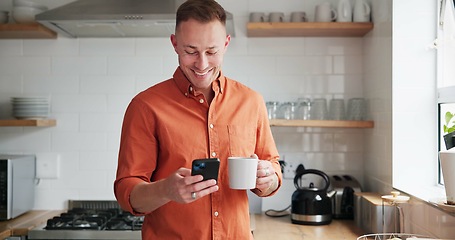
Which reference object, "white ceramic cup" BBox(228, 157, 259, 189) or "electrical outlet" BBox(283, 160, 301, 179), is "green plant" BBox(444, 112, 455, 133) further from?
"white ceramic cup" BBox(228, 157, 259, 189)

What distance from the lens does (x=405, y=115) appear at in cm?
254

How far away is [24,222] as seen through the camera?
9.18 ft

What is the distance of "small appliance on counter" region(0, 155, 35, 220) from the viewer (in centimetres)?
281

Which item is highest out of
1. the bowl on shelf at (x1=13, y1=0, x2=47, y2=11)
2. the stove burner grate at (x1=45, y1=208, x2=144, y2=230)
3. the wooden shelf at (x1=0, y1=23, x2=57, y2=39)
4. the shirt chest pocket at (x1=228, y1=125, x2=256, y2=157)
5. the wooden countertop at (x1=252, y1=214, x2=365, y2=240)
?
the bowl on shelf at (x1=13, y1=0, x2=47, y2=11)

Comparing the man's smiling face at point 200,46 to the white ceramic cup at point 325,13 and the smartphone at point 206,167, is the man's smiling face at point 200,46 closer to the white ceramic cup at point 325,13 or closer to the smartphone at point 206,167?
the smartphone at point 206,167

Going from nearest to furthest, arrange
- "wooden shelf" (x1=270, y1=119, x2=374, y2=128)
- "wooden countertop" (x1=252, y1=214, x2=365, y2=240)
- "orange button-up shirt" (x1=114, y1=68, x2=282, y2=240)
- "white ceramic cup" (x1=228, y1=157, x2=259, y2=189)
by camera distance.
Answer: "white ceramic cup" (x1=228, y1=157, x2=259, y2=189), "orange button-up shirt" (x1=114, y1=68, x2=282, y2=240), "wooden countertop" (x1=252, y1=214, x2=365, y2=240), "wooden shelf" (x1=270, y1=119, x2=374, y2=128)

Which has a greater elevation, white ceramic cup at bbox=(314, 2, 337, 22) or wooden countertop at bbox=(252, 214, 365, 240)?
white ceramic cup at bbox=(314, 2, 337, 22)

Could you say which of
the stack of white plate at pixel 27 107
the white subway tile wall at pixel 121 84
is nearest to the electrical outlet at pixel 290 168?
the white subway tile wall at pixel 121 84

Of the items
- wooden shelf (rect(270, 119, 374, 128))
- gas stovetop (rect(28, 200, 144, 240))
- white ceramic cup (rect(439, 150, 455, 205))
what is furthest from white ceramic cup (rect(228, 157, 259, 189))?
wooden shelf (rect(270, 119, 374, 128))

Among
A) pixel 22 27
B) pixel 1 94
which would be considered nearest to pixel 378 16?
pixel 22 27

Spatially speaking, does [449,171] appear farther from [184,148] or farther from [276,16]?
[276,16]

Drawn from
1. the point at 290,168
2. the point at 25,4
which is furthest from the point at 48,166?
the point at 290,168

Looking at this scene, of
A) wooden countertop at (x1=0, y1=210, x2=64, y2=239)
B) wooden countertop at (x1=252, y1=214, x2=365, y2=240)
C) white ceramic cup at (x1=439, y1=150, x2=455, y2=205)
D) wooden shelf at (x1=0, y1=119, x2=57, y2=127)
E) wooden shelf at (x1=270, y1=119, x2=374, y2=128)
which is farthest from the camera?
wooden shelf at (x1=0, y1=119, x2=57, y2=127)

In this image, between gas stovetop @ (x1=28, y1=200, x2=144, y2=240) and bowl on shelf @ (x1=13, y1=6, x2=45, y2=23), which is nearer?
gas stovetop @ (x1=28, y1=200, x2=144, y2=240)
